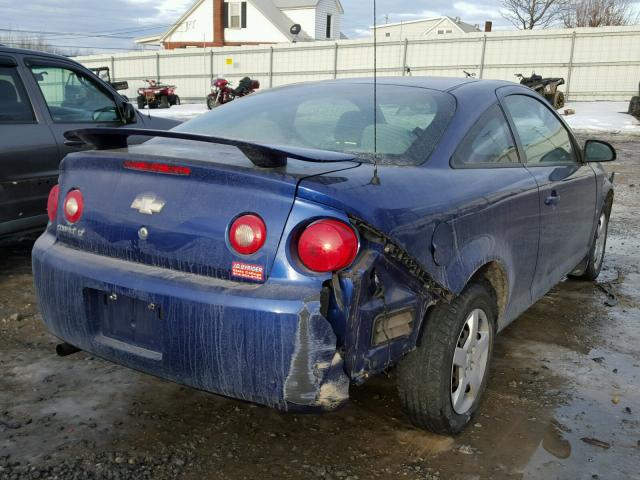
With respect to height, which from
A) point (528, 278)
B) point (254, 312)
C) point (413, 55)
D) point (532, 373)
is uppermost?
point (413, 55)

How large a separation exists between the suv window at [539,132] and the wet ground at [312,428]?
1.15m

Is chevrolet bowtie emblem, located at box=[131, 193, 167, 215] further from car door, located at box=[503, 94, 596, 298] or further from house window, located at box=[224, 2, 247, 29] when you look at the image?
house window, located at box=[224, 2, 247, 29]

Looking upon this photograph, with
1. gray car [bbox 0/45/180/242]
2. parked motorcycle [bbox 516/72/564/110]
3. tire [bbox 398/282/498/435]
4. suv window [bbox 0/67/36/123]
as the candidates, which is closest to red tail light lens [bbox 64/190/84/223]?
tire [bbox 398/282/498/435]

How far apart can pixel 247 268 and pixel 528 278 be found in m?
1.80

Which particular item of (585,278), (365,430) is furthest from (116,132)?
(585,278)

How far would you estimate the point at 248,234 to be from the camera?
2104 millimetres

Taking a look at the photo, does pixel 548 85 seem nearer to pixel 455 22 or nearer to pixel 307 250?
pixel 307 250

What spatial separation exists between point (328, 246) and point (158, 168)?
76 cm

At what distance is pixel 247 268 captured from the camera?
211 centimetres

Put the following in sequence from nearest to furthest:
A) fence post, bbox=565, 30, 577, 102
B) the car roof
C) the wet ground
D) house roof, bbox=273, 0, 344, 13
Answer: the wet ground, the car roof, fence post, bbox=565, 30, 577, 102, house roof, bbox=273, 0, 344, 13

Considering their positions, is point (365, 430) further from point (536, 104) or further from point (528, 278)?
point (536, 104)

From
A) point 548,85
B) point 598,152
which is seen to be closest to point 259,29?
point 548,85

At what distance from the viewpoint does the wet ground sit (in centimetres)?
241

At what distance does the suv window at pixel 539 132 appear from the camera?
135 inches
